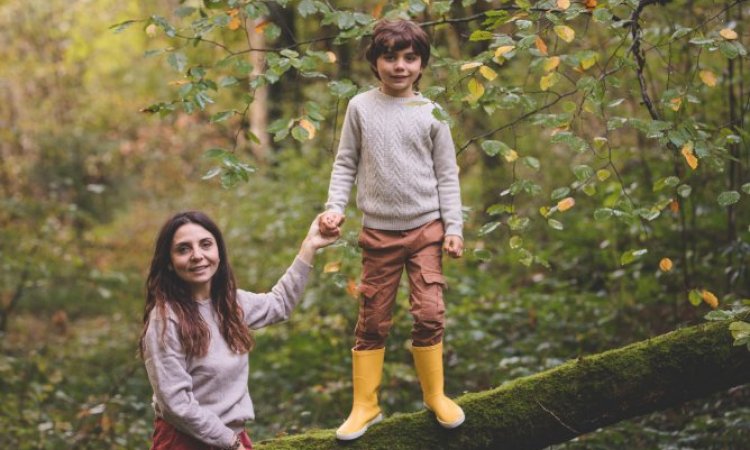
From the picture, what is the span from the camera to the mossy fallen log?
3.07 meters

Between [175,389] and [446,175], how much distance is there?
4.36 feet

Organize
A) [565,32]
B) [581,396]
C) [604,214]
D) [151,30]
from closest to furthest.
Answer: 1. [565,32]
2. [581,396]
3. [604,214]
4. [151,30]

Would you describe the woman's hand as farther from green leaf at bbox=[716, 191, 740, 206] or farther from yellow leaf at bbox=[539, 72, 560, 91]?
green leaf at bbox=[716, 191, 740, 206]

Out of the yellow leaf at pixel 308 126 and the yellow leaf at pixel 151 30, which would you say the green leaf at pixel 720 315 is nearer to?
the yellow leaf at pixel 308 126

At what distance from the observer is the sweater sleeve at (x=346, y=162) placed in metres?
3.18

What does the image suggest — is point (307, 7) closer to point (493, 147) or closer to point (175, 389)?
point (493, 147)

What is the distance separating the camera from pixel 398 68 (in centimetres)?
305

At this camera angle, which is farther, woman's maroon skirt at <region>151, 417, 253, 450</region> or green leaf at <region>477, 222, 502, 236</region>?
green leaf at <region>477, 222, 502, 236</region>

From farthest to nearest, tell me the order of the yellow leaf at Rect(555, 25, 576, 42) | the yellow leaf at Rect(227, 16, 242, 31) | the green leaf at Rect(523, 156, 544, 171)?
the yellow leaf at Rect(227, 16, 242, 31), the green leaf at Rect(523, 156, 544, 171), the yellow leaf at Rect(555, 25, 576, 42)

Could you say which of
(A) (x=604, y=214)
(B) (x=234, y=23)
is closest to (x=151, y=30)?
(B) (x=234, y=23)

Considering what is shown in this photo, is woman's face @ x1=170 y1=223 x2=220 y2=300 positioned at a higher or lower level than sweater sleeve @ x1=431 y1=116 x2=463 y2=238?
lower

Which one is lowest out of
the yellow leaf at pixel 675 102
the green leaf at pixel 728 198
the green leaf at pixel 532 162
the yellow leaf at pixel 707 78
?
the green leaf at pixel 728 198

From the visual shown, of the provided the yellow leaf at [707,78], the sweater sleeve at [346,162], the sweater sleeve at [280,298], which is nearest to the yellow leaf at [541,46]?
the yellow leaf at [707,78]

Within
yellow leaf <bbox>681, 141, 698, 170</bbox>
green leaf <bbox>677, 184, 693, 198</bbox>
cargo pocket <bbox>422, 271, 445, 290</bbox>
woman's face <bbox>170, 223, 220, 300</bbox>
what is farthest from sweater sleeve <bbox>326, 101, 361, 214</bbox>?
green leaf <bbox>677, 184, 693, 198</bbox>
